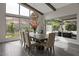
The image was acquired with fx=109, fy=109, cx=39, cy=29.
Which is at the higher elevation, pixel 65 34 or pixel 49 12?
pixel 49 12

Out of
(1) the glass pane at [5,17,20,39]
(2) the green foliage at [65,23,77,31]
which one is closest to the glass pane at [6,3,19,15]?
(1) the glass pane at [5,17,20,39]

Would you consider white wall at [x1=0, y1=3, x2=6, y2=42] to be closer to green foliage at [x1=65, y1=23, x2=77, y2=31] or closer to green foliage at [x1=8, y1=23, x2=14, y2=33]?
green foliage at [x1=8, y1=23, x2=14, y2=33]

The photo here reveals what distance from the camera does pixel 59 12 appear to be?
8.39 metres

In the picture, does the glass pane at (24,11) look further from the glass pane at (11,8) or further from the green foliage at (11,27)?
the green foliage at (11,27)

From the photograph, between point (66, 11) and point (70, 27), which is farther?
point (66, 11)

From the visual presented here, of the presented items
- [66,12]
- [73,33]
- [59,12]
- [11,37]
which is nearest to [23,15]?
[11,37]

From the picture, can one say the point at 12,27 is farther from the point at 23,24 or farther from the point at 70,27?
the point at 70,27

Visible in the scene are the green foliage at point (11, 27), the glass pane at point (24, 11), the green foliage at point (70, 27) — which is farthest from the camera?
the glass pane at point (24, 11)

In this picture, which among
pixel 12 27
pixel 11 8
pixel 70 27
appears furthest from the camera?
pixel 12 27

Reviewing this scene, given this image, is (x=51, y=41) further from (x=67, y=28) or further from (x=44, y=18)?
(x=44, y=18)

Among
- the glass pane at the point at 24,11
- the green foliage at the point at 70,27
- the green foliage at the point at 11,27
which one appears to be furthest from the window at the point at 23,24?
the green foliage at the point at 70,27

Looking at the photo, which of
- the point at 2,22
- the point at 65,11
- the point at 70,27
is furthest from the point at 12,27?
the point at 70,27

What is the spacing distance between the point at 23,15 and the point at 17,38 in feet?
6.85

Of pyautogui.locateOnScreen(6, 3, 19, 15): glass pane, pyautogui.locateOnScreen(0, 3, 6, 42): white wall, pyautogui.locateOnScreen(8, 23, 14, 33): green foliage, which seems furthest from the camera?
pyautogui.locateOnScreen(8, 23, 14, 33): green foliage
